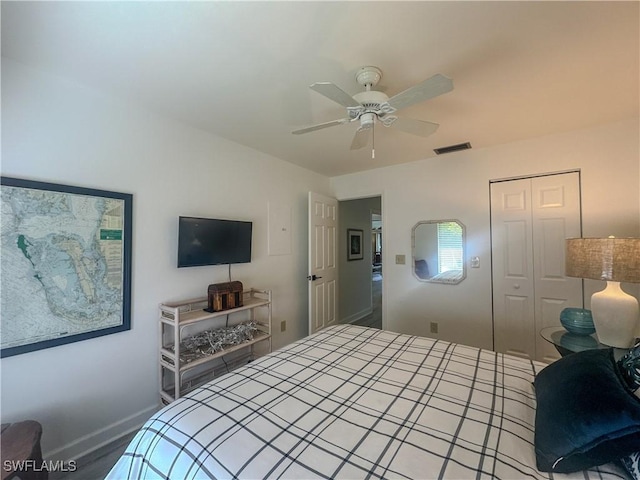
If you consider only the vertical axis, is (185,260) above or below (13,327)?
above

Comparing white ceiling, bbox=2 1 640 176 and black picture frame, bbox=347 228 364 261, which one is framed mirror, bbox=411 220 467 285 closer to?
white ceiling, bbox=2 1 640 176

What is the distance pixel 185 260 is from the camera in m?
2.21

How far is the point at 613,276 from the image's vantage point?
64.0 inches

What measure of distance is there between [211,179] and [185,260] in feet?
2.71

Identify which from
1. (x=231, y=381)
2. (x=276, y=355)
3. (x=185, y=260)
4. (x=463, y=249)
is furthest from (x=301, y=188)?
(x=231, y=381)

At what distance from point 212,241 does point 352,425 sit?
1898mm

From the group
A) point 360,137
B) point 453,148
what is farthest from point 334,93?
point 453,148

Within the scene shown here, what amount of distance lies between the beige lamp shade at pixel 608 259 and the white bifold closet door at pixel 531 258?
0.96m

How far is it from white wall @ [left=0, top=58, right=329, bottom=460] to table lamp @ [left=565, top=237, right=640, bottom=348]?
2.79m

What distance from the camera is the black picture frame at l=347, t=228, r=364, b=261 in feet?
16.1

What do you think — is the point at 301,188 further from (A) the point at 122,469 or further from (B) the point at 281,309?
(A) the point at 122,469

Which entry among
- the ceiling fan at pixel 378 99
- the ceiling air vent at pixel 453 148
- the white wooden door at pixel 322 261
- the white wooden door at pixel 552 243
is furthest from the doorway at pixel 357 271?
the ceiling fan at pixel 378 99

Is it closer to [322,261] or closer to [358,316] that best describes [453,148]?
[322,261]

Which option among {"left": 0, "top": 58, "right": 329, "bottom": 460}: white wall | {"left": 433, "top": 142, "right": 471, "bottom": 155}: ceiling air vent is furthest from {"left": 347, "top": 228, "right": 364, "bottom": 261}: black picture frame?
{"left": 0, "top": 58, "right": 329, "bottom": 460}: white wall
